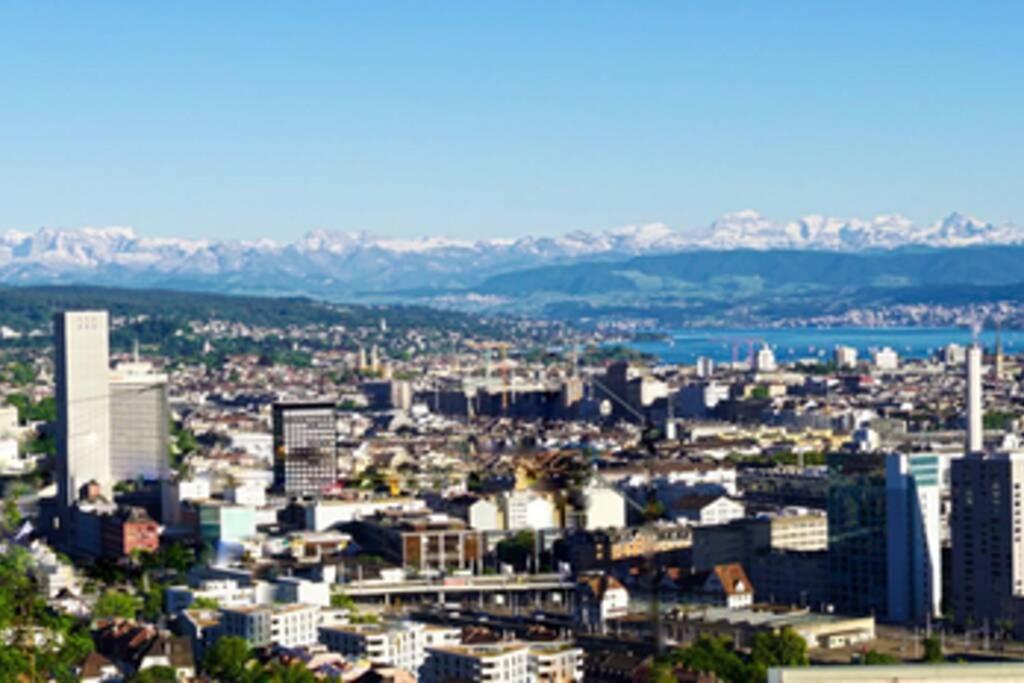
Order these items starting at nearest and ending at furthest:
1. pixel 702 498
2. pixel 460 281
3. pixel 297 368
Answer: pixel 702 498, pixel 297 368, pixel 460 281

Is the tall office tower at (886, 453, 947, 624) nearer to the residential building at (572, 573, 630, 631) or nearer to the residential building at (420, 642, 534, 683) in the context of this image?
the residential building at (572, 573, 630, 631)

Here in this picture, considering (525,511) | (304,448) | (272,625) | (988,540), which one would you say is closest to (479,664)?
(272,625)

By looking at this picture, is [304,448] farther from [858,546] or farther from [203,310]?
[203,310]

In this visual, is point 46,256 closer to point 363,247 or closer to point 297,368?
point 363,247

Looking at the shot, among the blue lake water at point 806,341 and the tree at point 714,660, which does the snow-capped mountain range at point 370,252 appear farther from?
the tree at point 714,660

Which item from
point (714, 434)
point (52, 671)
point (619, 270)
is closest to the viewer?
point (52, 671)

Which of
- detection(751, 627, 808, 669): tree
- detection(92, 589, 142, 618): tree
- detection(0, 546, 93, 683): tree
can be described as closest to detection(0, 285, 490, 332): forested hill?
detection(92, 589, 142, 618): tree

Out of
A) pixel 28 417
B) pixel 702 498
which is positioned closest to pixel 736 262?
pixel 28 417
